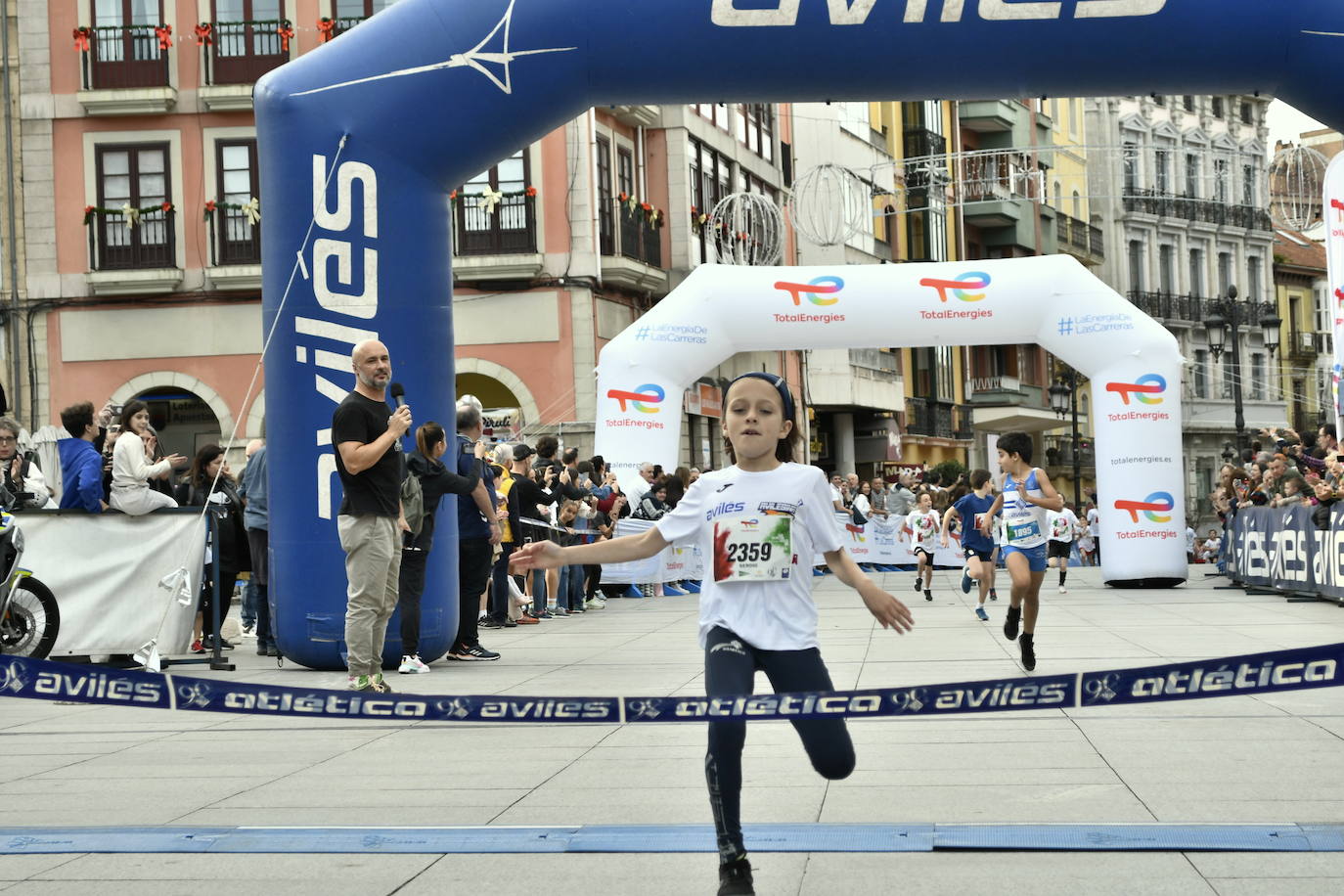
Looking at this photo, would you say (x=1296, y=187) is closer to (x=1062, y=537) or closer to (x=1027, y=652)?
(x=1062, y=537)

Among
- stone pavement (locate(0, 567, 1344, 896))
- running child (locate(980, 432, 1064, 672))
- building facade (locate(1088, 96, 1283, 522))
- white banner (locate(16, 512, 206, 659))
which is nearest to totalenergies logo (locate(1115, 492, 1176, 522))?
running child (locate(980, 432, 1064, 672))

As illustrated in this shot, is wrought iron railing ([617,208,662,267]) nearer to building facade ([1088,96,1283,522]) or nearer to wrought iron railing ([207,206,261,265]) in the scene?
wrought iron railing ([207,206,261,265])

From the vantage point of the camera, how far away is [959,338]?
956 inches

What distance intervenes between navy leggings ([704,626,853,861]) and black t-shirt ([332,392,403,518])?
17.0 ft

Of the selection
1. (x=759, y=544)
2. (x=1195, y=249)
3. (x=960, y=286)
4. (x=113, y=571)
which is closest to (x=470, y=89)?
(x=113, y=571)

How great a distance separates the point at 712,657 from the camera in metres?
5.45

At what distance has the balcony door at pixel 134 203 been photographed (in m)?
33.7

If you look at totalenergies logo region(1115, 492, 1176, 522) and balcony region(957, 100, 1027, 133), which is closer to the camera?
totalenergies logo region(1115, 492, 1176, 522)

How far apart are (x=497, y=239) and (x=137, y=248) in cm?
659

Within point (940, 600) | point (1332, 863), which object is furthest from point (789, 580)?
point (940, 600)

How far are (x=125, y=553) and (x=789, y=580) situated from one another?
7.91m

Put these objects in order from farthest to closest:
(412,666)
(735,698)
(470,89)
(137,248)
A: (137,248), (412,666), (470,89), (735,698)

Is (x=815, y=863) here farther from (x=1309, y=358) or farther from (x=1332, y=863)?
(x=1309, y=358)

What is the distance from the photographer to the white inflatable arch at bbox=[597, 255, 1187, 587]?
76.2ft
